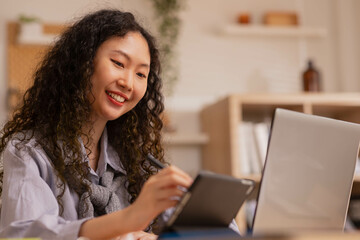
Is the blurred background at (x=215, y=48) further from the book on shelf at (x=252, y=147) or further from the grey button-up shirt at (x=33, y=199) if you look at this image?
the grey button-up shirt at (x=33, y=199)

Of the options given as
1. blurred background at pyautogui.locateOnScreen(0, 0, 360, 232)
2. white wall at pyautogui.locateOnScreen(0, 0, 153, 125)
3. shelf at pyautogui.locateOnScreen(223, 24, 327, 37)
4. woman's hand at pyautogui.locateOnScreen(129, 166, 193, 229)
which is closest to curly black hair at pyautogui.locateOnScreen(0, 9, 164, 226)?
woman's hand at pyautogui.locateOnScreen(129, 166, 193, 229)

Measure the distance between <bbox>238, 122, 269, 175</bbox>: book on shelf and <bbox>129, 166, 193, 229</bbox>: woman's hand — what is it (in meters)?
1.69

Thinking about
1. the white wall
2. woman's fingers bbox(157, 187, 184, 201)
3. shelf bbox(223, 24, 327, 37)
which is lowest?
woman's fingers bbox(157, 187, 184, 201)

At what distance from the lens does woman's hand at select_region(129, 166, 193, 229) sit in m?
0.96

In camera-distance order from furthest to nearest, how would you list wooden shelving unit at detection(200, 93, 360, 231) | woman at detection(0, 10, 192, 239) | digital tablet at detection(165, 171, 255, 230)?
wooden shelving unit at detection(200, 93, 360, 231) < woman at detection(0, 10, 192, 239) < digital tablet at detection(165, 171, 255, 230)

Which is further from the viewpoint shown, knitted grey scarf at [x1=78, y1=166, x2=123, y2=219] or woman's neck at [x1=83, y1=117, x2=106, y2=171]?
woman's neck at [x1=83, y1=117, x2=106, y2=171]

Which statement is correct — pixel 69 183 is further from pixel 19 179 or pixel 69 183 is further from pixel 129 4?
pixel 129 4

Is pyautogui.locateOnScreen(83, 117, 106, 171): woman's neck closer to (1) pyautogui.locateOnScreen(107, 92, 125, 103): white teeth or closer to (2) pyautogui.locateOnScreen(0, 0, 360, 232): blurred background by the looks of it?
(1) pyautogui.locateOnScreen(107, 92, 125, 103): white teeth

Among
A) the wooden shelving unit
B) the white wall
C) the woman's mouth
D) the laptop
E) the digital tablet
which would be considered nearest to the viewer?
the digital tablet

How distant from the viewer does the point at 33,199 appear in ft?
3.94

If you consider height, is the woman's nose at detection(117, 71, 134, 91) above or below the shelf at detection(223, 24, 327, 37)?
below

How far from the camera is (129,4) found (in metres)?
3.06

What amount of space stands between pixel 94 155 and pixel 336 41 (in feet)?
7.29

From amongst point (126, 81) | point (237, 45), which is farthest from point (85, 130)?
point (237, 45)
